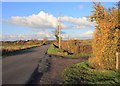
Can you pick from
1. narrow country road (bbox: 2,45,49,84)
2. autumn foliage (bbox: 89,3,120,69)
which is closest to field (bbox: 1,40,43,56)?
narrow country road (bbox: 2,45,49,84)

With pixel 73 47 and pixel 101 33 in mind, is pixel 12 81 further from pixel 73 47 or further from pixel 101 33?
pixel 73 47

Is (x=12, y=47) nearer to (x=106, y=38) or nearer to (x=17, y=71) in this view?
(x=17, y=71)

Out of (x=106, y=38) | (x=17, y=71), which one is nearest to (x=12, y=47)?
(x=17, y=71)

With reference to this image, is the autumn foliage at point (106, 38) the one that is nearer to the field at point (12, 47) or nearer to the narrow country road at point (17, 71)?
the narrow country road at point (17, 71)

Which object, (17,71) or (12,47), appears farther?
(12,47)

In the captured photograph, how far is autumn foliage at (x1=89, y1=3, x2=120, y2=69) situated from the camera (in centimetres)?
1736

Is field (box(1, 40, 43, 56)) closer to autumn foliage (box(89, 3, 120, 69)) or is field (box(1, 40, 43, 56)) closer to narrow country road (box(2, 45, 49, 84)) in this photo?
narrow country road (box(2, 45, 49, 84))

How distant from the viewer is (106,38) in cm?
1739

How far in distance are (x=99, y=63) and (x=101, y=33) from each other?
6.98ft

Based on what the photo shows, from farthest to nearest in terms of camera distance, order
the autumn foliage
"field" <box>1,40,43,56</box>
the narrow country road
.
A: 1. "field" <box>1,40,43,56</box>
2. the autumn foliage
3. the narrow country road

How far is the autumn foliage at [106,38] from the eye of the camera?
1736cm

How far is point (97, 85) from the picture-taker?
11.8 m

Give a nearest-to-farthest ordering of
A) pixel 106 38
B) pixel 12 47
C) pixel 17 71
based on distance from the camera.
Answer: pixel 17 71, pixel 106 38, pixel 12 47

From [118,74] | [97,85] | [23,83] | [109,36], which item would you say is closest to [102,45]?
[109,36]
